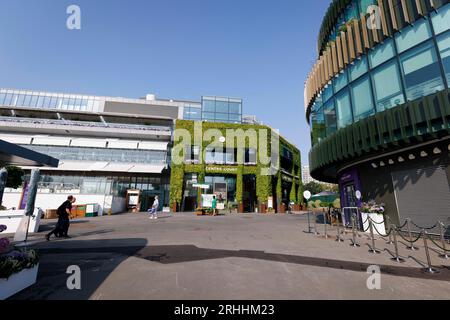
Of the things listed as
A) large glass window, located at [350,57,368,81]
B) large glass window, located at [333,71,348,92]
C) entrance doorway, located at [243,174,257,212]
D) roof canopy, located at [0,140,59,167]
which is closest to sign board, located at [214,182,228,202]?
entrance doorway, located at [243,174,257,212]

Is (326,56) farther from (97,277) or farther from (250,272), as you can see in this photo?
(97,277)

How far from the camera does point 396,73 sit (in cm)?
1029

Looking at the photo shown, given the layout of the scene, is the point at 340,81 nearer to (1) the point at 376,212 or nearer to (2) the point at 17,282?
(1) the point at 376,212

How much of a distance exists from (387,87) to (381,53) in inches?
77.2

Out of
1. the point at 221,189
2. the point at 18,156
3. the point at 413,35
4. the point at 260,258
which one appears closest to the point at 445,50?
the point at 413,35

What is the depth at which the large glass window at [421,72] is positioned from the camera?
9.02 metres

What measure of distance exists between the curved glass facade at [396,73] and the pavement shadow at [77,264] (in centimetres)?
1313

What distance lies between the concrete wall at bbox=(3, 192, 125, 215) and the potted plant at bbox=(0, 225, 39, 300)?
2397 cm

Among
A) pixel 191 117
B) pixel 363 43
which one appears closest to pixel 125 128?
pixel 191 117

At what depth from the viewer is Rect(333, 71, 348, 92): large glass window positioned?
13.2m

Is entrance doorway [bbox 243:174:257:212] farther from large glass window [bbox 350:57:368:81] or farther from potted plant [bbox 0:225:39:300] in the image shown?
potted plant [bbox 0:225:39:300]
